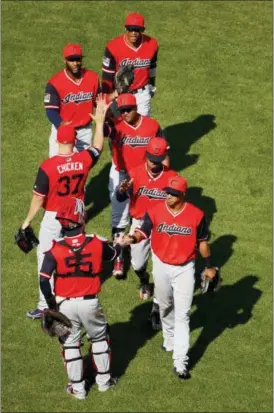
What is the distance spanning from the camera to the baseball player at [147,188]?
461 inches

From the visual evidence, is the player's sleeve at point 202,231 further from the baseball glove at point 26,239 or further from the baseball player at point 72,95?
the baseball player at point 72,95

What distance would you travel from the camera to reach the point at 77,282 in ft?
34.2

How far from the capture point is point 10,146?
53.0 ft

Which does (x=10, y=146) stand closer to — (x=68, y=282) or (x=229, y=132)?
(x=229, y=132)

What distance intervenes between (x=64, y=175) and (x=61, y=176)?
4 cm

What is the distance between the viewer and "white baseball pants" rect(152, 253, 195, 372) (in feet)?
36.4

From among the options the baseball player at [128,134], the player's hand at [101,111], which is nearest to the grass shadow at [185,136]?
the baseball player at [128,134]

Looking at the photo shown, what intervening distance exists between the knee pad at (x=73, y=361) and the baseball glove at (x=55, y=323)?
269mm

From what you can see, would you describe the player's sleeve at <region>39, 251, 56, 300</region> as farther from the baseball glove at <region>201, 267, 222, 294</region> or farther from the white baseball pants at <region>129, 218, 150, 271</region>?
the white baseball pants at <region>129, 218, 150, 271</region>

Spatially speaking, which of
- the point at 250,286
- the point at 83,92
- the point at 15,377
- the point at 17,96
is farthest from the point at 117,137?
the point at 17,96

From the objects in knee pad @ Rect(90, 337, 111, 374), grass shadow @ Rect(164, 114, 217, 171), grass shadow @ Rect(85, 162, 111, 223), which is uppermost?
knee pad @ Rect(90, 337, 111, 374)

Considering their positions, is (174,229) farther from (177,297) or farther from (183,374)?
(183,374)

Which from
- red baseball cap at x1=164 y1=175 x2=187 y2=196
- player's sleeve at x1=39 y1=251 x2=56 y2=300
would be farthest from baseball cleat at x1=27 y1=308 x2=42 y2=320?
red baseball cap at x1=164 y1=175 x2=187 y2=196

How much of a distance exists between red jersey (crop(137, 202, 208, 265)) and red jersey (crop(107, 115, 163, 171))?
2.06 metres
